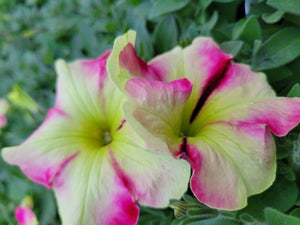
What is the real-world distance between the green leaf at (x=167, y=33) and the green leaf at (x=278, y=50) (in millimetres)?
215

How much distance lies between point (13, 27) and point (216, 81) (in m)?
1.03

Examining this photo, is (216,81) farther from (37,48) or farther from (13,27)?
(13,27)

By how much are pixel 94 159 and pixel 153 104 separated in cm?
20

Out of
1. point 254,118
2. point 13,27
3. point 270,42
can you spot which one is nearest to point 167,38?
point 270,42

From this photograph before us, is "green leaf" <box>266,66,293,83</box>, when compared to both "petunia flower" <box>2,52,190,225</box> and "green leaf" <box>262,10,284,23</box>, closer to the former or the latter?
"green leaf" <box>262,10,284,23</box>

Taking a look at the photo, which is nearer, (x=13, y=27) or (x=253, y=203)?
(x=253, y=203)

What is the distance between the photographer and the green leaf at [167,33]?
2.54ft

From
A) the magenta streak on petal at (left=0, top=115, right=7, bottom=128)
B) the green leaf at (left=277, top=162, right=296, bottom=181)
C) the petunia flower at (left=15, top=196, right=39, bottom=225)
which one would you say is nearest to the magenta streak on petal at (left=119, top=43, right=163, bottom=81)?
the green leaf at (left=277, top=162, right=296, bottom=181)

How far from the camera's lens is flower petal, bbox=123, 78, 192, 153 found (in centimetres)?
45

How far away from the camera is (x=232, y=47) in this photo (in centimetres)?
61

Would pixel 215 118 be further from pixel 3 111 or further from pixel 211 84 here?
pixel 3 111

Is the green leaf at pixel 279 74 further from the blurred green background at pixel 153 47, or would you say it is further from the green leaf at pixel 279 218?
the green leaf at pixel 279 218

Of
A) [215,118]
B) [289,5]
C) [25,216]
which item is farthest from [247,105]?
[25,216]

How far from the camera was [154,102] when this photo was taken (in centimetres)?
47
